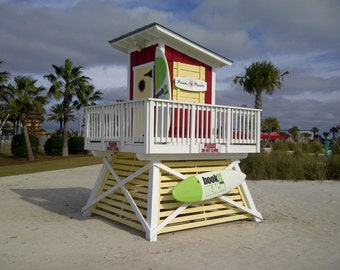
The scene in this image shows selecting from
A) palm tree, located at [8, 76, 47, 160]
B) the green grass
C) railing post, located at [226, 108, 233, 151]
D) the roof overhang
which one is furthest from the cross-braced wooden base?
palm tree, located at [8, 76, 47, 160]

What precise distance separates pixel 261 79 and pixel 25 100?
16397 millimetres

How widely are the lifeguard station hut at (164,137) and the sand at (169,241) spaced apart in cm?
43

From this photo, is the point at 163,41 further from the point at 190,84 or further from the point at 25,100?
the point at 25,100

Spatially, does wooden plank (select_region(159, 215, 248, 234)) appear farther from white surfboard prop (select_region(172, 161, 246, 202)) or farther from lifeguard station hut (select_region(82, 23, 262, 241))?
white surfboard prop (select_region(172, 161, 246, 202))

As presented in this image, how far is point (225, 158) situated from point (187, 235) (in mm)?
2009

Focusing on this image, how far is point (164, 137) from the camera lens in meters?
6.69

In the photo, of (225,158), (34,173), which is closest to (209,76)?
(225,158)

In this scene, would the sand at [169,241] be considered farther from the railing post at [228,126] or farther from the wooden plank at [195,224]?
the railing post at [228,126]

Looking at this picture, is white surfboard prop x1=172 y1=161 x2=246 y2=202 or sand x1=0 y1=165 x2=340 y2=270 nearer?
sand x1=0 y1=165 x2=340 y2=270

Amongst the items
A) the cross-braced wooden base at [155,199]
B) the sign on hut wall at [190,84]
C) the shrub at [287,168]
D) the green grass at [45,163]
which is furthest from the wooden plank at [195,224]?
the green grass at [45,163]

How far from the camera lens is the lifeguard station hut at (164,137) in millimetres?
6770

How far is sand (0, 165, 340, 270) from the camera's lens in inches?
212

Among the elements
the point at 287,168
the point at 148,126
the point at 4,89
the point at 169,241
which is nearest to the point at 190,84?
the point at 148,126

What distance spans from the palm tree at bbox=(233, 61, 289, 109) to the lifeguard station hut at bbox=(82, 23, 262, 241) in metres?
15.6
